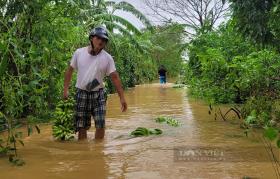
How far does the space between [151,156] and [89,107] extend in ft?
5.44

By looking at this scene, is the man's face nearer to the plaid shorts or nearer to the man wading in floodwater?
the man wading in floodwater

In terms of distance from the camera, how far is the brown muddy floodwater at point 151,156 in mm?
4523

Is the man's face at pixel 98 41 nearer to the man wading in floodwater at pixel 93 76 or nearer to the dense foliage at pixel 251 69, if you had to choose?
the man wading in floodwater at pixel 93 76

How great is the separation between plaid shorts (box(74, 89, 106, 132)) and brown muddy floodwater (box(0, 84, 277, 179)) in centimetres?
34

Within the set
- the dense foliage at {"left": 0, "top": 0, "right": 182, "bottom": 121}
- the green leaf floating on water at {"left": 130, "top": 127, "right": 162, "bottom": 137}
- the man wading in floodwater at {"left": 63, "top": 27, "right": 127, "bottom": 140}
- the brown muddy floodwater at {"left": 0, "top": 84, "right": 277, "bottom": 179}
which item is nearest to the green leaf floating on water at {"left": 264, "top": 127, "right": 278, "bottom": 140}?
the brown muddy floodwater at {"left": 0, "top": 84, "right": 277, "bottom": 179}

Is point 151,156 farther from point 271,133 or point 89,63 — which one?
point 271,133

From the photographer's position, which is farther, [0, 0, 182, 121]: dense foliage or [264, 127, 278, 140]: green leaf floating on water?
[0, 0, 182, 121]: dense foliage

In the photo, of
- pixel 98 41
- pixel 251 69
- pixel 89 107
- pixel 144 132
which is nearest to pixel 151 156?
pixel 89 107

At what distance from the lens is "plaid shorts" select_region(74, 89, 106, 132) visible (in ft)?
21.6

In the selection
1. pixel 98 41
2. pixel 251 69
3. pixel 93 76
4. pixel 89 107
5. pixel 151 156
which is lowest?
pixel 151 156

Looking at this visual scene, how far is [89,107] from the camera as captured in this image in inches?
262

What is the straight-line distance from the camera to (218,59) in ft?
34.0

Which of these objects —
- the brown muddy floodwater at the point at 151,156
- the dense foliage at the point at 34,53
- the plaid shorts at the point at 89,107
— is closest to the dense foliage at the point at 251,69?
the brown muddy floodwater at the point at 151,156

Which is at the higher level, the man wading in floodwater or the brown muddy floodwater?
the man wading in floodwater
